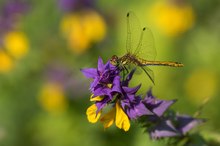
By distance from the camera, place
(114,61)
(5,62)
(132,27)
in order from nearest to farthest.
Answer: (114,61), (132,27), (5,62)

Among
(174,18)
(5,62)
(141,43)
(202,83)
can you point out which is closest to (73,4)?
(5,62)

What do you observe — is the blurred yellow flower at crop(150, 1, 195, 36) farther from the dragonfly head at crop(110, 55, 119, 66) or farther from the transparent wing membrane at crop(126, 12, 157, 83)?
the dragonfly head at crop(110, 55, 119, 66)

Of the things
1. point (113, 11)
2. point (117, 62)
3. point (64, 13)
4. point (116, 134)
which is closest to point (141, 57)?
point (117, 62)

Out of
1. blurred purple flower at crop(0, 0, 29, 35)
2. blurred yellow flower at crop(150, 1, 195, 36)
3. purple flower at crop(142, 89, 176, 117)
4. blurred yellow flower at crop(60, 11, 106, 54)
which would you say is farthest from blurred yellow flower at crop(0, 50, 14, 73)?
purple flower at crop(142, 89, 176, 117)

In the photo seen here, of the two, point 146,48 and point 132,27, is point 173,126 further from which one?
point 132,27

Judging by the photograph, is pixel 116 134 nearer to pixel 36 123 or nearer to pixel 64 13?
pixel 36 123

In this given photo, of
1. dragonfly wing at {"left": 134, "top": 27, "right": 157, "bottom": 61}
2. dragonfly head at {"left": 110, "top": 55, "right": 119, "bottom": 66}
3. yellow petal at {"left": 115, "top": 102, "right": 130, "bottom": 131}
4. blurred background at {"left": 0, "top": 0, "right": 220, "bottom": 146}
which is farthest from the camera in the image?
blurred background at {"left": 0, "top": 0, "right": 220, "bottom": 146}

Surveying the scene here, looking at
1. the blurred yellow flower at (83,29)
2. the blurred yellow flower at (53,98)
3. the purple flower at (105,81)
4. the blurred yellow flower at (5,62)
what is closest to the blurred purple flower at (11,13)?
the blurred yellow flower at (5,62)
